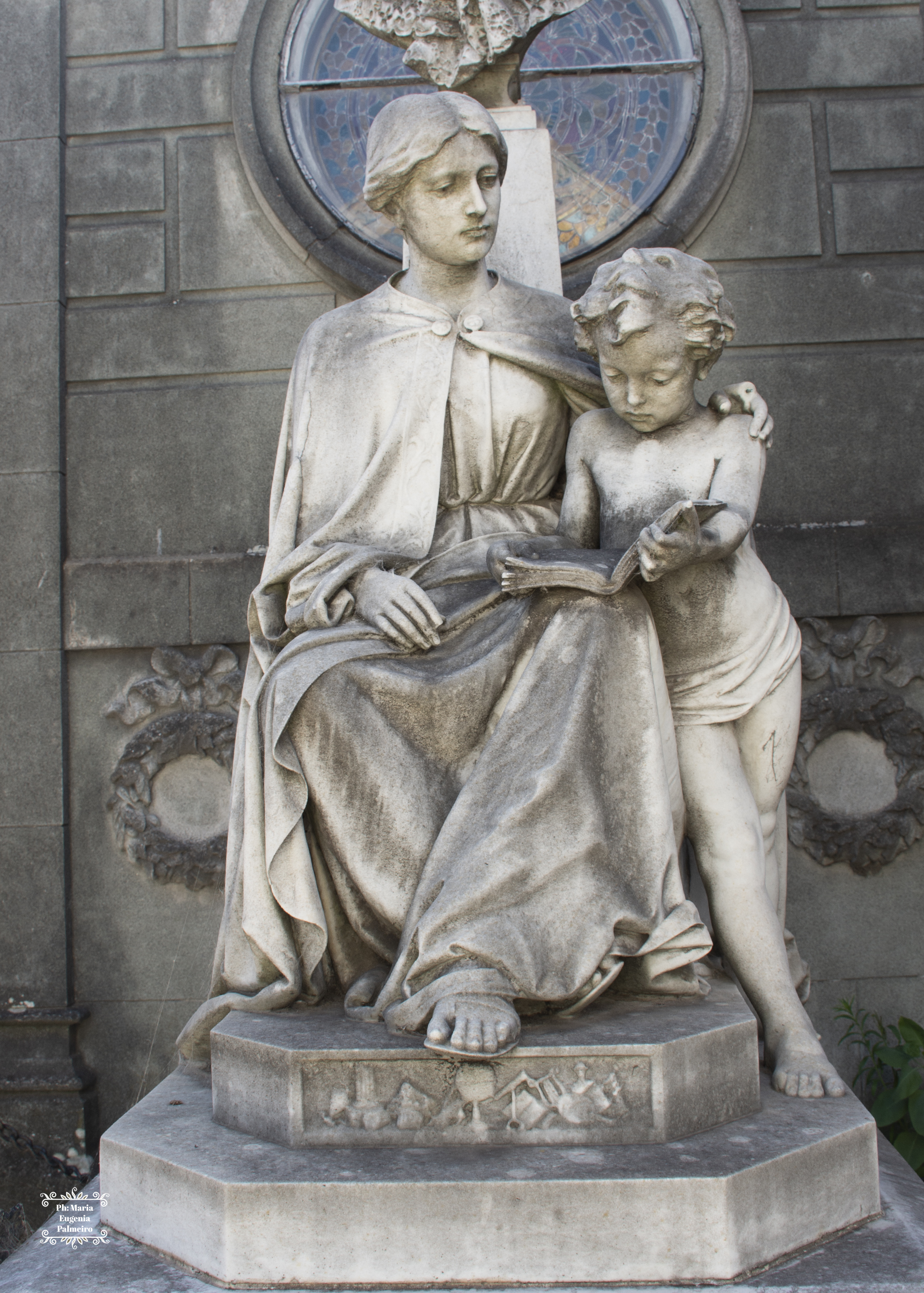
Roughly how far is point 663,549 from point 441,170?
1106mm

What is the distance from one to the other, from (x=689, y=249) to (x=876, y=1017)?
10.0ft

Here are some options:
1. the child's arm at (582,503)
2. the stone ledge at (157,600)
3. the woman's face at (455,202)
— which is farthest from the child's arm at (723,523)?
the stone ledge at (157,600)

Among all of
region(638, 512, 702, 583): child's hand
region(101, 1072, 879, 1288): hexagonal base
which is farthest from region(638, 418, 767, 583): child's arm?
region(101, 1072, 879, 1288): hexagonal base

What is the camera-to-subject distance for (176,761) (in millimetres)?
5109

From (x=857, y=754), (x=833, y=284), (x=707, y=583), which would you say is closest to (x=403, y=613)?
(x=707, y=583)

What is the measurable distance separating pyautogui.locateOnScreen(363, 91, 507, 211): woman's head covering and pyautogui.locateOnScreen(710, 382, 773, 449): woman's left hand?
31.7 inches

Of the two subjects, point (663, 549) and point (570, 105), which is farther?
point (570, 105)

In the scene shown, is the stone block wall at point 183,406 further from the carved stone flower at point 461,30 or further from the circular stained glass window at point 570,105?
the carved stone flower at point 461,30

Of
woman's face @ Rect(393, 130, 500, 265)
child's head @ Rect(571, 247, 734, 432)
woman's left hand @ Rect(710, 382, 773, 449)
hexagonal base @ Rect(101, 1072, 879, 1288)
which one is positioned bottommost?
hexagonal base @ Rect(101, 1072, 879, 1288)

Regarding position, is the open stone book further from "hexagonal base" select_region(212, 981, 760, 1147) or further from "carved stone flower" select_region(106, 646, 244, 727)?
"carved stone flower" select_region(106, 646, 244, 727)

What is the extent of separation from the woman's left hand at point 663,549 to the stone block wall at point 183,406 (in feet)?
8.32

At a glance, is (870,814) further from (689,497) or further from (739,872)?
(689,497)

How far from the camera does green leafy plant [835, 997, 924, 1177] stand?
409 cm

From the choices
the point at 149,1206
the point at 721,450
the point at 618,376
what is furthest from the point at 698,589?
the point at 149,1206
